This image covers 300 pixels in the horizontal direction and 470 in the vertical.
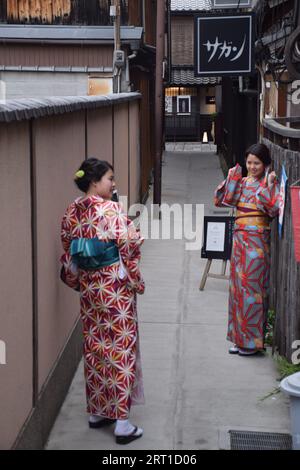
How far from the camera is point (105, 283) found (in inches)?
217

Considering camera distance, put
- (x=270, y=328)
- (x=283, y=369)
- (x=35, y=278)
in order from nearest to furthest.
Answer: (x=35, y=278) < (x=283, y=369) < (x=270, y=328)

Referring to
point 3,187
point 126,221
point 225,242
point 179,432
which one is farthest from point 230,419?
point 225,242

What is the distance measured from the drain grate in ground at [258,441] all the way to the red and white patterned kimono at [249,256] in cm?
176

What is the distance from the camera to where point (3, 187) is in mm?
4426

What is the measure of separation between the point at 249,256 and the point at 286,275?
1.81 ft

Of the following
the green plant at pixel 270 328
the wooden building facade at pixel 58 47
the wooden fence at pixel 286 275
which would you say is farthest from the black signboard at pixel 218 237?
the wooden building facade at pixel 58 47

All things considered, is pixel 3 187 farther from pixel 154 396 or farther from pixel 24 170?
pixel 154 396

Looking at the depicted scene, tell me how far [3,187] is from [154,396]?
2.79 metres

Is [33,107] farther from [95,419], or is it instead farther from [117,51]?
[117,51]

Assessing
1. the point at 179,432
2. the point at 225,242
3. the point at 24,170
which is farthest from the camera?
the point at 225,242

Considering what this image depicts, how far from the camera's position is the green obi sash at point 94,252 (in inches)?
214

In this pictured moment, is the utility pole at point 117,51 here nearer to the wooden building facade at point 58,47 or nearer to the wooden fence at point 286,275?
the wooden building facade at point 58,47

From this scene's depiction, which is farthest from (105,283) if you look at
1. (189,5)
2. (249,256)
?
(189,5)

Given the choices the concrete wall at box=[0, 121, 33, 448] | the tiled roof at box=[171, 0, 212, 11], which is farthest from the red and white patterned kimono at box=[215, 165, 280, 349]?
the tiled roof at box=[171, 0, 212, 11]
